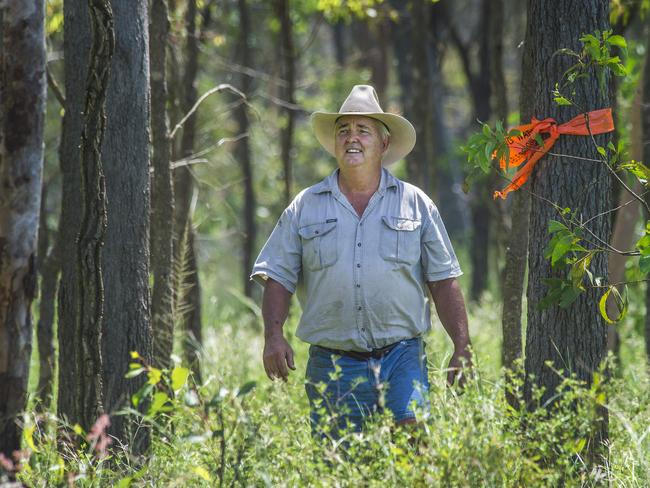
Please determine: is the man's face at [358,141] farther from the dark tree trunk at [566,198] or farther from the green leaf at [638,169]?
the green leaf at [638,169]

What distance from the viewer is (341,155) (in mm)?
5391

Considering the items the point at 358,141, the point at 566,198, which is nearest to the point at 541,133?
the point at 566,198

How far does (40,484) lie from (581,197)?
2.70 m

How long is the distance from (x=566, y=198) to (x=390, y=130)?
1.24m

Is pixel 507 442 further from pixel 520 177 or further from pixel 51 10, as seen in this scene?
pixel 51 10

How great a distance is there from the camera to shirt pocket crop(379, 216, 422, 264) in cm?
516

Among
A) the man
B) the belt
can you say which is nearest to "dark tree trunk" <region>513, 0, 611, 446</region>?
the man

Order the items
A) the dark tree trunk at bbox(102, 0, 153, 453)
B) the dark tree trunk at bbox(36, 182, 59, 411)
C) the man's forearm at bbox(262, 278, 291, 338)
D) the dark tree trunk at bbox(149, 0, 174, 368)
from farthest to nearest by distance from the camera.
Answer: the dark tree trunk at bbox(36, 182, 59, 411) < the dark tree trunk at bbox(149, 0, 174, 368) < the dark tree trunk at bbox(102, 0, 153, 453) < the man's forearm at bbox(262, 278, 291, 338)

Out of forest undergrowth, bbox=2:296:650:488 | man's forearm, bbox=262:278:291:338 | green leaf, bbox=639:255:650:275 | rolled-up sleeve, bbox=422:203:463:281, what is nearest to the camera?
forest undergrowth, bbox=2:296:650:488

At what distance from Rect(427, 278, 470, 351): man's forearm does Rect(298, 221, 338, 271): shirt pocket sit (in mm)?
553

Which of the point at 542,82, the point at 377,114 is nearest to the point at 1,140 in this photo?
the point at 377,114

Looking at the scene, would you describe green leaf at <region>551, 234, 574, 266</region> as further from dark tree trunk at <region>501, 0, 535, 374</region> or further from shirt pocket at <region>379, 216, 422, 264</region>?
dark tree trunk at <region>501, 0, 535, 374</region>

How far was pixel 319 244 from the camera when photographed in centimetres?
523

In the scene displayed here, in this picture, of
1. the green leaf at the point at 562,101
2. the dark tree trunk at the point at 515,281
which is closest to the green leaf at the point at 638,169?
the green leaf at the point at 562,101
